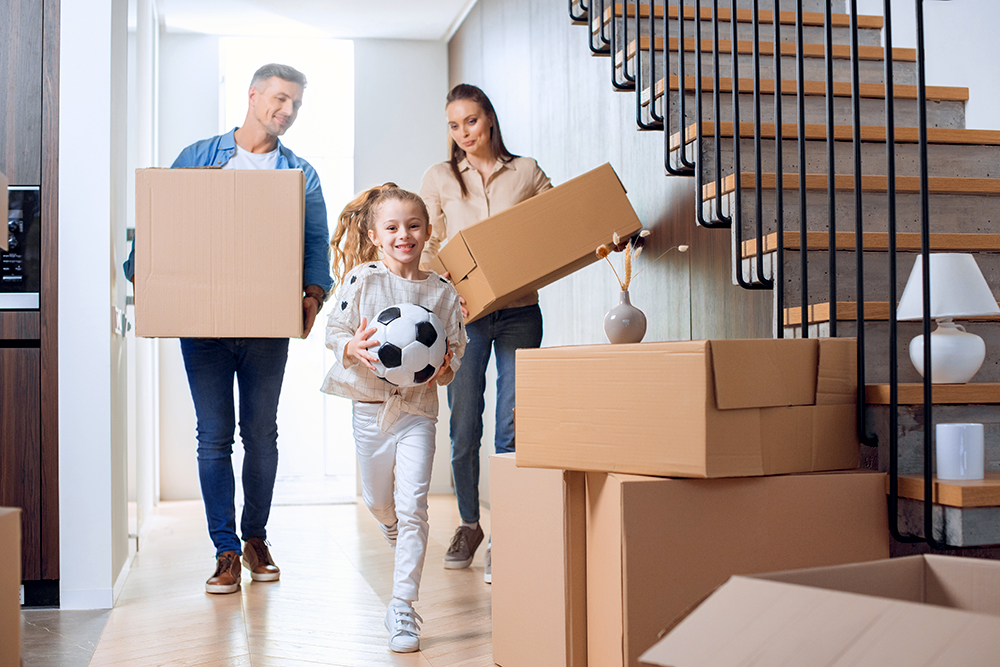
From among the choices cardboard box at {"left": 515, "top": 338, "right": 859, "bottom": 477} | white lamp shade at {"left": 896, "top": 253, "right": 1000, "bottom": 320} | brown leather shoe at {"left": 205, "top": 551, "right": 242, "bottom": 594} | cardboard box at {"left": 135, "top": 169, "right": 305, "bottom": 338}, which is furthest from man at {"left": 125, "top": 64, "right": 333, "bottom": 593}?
white lamp shade at {"left": 896, "top": 253, "right": 1000, "bottom": 320}

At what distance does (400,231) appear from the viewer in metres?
2.21

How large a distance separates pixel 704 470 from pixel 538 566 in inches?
18.0

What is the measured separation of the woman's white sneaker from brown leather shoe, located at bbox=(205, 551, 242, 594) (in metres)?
0.72

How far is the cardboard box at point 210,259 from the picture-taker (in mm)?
2426

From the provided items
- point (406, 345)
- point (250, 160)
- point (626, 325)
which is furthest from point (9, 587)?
point (250, 160)

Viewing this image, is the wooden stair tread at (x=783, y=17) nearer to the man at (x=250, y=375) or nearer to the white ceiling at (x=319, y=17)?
the man at (x=250, y=375)

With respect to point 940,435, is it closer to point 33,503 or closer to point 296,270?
point 296,270

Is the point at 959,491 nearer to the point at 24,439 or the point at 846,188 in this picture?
the point at 846,188

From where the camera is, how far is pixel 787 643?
2.07 ft

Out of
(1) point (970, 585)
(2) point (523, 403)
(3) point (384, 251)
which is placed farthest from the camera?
(3) point (384, 251)

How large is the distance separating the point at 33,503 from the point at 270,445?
2.14 feet

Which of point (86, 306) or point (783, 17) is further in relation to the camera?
point (783, 17)

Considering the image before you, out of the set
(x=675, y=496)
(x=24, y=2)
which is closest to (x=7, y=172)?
(x=24, y=2)

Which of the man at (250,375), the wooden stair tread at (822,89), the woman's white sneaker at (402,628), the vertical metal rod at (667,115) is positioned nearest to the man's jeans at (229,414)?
the man at (250,375)
